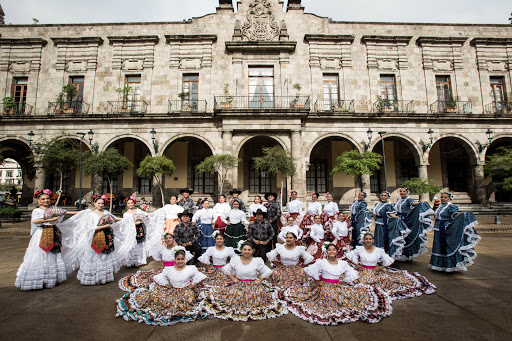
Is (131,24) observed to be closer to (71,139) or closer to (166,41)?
(166,41)

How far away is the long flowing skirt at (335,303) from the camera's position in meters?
3.60

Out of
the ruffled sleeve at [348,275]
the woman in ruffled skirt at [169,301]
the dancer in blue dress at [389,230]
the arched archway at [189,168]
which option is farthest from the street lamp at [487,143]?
the woman in ruffled skirt at [169,301]

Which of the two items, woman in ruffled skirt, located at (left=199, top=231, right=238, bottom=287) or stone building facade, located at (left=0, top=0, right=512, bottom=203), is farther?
stone building facade, located at (left=0, top=0, right=512, bottom=203)

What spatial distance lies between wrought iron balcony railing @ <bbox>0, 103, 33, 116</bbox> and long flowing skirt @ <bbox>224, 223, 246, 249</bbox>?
19247mm

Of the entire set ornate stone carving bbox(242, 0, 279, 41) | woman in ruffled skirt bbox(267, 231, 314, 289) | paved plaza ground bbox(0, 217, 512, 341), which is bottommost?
paved plaza ground bbox(0, 217, 512, 341)

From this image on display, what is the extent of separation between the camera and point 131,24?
1881 centimetres

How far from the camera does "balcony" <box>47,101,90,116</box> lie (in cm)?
1761

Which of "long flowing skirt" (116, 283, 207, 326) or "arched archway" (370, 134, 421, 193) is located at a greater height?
"arched archway" (370, 134, 421, 193)

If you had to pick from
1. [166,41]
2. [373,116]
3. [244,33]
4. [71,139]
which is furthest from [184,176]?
[373,116]

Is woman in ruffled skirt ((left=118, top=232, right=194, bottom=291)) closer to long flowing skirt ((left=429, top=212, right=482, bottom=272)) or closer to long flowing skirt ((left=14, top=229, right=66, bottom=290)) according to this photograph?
long flowing skirt ((left=14, top=229, right=66, bottom=290))

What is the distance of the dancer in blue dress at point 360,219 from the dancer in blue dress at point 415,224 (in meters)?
0.78

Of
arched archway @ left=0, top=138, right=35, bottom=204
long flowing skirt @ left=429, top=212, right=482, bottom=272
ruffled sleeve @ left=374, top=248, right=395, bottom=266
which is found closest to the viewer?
ruffled sleeve @ left=374, top=248, right=395, bottom=266

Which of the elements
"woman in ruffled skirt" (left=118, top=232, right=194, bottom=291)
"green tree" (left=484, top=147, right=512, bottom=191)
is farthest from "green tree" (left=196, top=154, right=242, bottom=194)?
"green tree" (left=484, top=147, right=512, bottom=191)

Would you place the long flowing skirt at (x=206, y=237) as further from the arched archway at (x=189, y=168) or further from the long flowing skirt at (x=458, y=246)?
the arched archway at (x=189, y=168)
